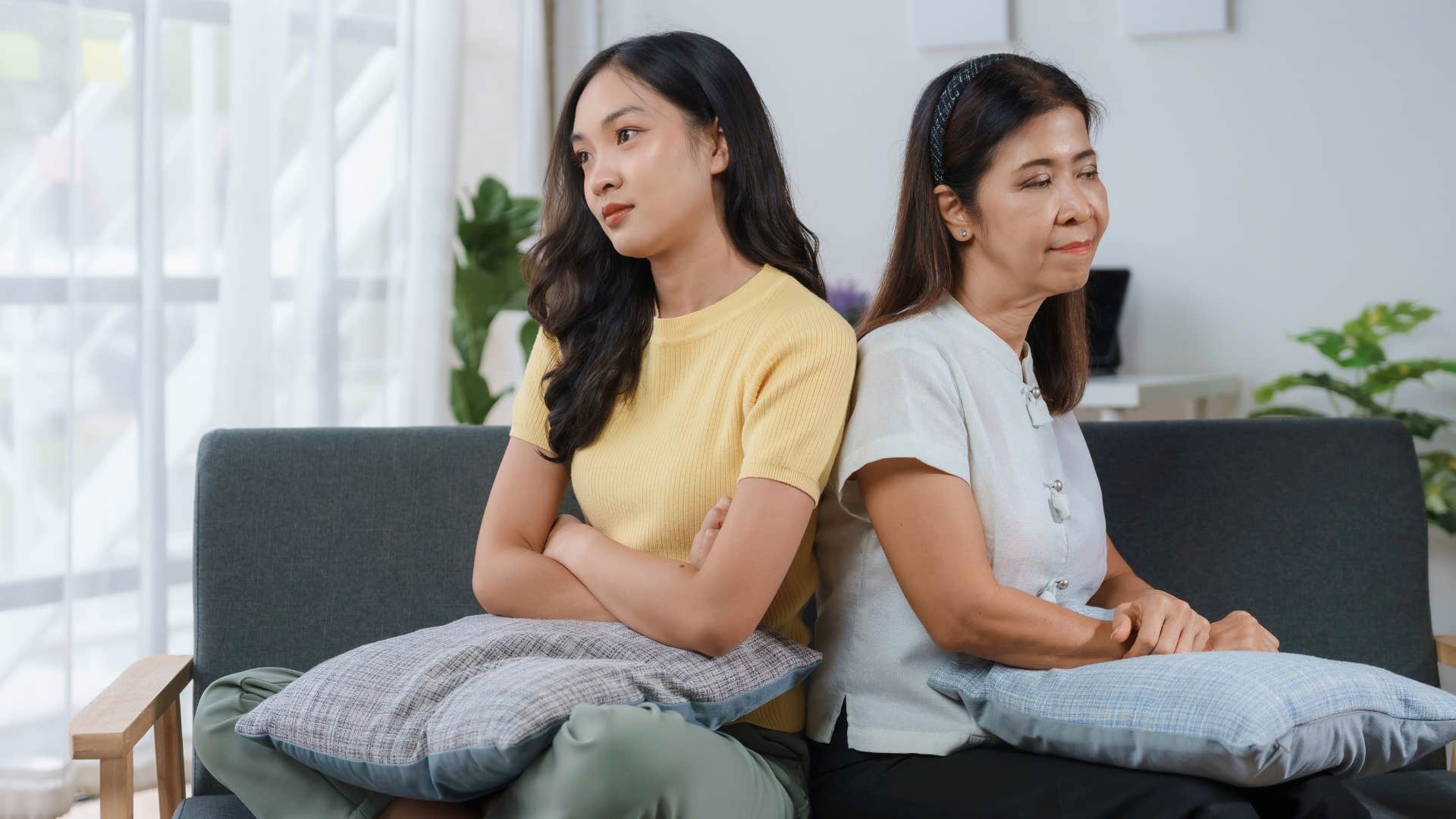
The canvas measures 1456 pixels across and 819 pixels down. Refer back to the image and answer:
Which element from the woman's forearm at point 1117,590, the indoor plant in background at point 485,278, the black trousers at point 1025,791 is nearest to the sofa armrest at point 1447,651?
the woman's forearm at point 1117,590

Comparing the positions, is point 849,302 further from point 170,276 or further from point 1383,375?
point 170,276

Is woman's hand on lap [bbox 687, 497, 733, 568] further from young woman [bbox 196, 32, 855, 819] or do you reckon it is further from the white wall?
the white wall

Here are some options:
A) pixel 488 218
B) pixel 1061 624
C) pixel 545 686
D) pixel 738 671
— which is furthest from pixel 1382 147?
pixel 545 686

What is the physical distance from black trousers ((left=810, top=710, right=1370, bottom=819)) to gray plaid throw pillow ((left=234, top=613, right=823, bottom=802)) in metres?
0.14

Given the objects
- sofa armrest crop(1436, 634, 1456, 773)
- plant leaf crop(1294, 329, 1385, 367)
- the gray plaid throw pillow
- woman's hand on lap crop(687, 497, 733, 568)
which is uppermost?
plant leaf crop(1294, 329, 1385, 367)

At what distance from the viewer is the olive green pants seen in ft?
3.66

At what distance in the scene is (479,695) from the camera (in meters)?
1.17

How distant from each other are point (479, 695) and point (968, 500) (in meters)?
0.54

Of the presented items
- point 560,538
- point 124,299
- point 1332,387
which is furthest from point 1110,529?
point 124,299

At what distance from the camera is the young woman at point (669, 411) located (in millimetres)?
1314

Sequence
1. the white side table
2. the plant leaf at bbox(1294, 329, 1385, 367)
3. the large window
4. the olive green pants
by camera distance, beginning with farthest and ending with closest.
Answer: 1. the plant leaf at bbox(1294, 329, 1385, 367)
2. the white side table
3. the large window
4. the olive green pants

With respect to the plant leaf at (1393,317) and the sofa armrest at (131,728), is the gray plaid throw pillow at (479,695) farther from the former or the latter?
the plant leaf at (1393,317)

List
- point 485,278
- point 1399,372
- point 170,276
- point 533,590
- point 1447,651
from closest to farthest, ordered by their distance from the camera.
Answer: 1. point 533,590
2. point 1447,651
3. point 170,276
4. point 1399,372
5. point 485,278

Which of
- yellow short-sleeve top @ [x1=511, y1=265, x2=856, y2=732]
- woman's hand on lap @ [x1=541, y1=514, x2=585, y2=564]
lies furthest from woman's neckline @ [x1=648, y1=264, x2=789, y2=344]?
woman's hand on lap @ [x1=541, y1=514, x2=585, y2=564]
